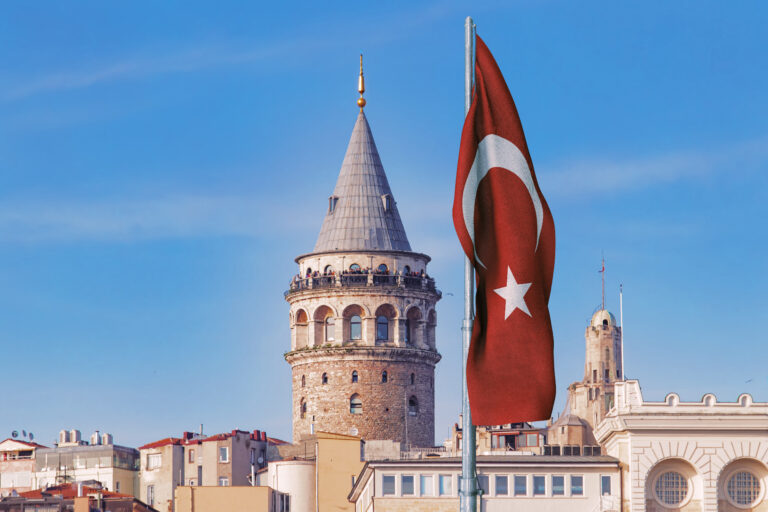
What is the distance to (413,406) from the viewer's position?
113 metres

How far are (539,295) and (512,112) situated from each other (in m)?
1.84

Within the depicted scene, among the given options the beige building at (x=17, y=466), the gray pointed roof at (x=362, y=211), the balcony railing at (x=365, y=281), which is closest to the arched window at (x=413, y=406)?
the balcony railing at (x=365, y=281)

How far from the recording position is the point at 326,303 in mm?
114125

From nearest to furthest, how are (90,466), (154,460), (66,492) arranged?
(66,492)
(154,460)
(90,466)

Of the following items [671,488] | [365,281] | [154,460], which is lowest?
[671,488]

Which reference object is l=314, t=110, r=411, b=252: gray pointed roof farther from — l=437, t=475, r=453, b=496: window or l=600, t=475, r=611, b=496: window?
l=600, t=475, r=611, b=496: window

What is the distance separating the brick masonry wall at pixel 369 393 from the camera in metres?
111

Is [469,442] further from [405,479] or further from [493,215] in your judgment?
[405,479]

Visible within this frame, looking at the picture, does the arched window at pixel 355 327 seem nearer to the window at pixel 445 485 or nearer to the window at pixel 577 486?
the window at pixel 445 485

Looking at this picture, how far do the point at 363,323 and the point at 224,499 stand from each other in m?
20.9

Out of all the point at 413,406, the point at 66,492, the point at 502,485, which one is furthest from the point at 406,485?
the point at 66,492

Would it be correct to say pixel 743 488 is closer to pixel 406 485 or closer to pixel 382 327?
pixel 406 485

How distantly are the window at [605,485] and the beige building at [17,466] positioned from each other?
59609 millimetres

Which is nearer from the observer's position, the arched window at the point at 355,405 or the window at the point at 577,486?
the window at the point at 577,486
